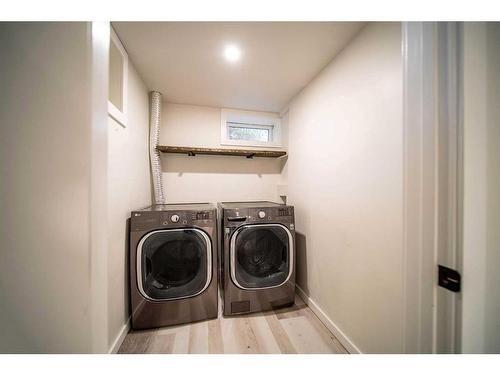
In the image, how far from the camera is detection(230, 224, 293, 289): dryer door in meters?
1.48

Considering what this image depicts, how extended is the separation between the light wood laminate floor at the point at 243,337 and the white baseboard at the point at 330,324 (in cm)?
3

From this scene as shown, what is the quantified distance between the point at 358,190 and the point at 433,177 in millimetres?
622

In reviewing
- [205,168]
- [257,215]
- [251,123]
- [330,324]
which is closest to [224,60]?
[251,123]

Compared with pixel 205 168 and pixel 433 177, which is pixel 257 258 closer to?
pixel 205 168

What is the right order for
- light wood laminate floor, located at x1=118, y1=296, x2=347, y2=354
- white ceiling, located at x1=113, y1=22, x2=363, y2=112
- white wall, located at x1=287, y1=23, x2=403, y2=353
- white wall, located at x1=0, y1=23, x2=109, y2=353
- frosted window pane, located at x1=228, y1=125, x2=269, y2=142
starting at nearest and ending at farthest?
white wall, located at x1=0, y1=23, x2=109, y2=353 < white wall, located at x1=287, y1=23, x2=403, y2=353 < white ceiling, located at x1=113, y1=22, x2=363, y2=112 < light wood laminate floor, located at x1=118, y1=296, x2=347, y2=354 < frosted window pane, located at x1=228, y1=125, x2=269, y2=142

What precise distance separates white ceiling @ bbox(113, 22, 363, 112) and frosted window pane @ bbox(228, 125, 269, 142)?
1.56 ft

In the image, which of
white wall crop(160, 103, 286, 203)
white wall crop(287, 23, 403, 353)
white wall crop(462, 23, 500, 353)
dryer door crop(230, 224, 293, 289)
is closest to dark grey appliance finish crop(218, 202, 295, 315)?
dryer door crop(230, 224, 293, 289)

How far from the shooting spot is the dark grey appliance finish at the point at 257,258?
1465 millimetres

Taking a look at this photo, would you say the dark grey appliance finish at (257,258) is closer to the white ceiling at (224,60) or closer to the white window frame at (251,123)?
the white window frame at (251,123)

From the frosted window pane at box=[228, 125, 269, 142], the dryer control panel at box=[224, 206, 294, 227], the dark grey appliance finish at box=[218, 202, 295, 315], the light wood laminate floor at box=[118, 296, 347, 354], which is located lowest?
the light wood laminate floor at box=[118, 296, 347, 354]

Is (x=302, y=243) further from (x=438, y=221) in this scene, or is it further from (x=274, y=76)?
(x=274, y=76)

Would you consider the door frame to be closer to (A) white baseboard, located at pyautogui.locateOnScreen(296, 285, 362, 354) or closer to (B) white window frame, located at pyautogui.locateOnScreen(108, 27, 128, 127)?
(A) white baseboard, located at pyautogui.locateOnScreen(296, 285, 362, 354)
